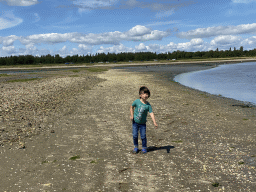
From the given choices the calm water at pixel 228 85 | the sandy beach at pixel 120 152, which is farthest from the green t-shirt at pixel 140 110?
the calm water at pixel 228 85

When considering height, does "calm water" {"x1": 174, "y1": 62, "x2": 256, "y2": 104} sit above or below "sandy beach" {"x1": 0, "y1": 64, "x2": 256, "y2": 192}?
above

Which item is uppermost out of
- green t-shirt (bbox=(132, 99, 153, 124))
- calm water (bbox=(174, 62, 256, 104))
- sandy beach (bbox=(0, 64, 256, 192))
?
green t-shirt (bbox=(132, 99, 153, 124))

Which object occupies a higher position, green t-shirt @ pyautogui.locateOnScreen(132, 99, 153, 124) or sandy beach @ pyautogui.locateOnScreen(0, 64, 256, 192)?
green t-shirt @ pyautogui.locateOnScreen(132, 99, 153, 124)

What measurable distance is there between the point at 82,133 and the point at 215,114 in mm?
9749

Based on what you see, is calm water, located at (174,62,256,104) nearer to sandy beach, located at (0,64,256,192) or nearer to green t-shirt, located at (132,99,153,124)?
sandy beach, located at (0,64,256,192)

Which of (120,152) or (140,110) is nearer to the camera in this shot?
(140,110)

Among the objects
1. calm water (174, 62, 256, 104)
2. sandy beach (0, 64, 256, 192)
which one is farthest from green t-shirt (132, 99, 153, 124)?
calm water (174, 62, 256, 104)

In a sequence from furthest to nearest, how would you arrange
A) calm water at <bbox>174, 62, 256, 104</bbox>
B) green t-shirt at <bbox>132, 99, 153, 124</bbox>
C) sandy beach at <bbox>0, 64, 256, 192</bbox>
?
calm water at <bbox>174, 62, 256, 104</bbox>
green t-shirt at <bbox>132, 99, 153, 124</bbox>
sandy beach at <bbox>0, 64, 256, 192</bbox>

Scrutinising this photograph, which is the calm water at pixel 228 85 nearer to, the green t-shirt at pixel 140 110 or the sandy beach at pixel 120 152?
the sandy beach at pixel 120 152

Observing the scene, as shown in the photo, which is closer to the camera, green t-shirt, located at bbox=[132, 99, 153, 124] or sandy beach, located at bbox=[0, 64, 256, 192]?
sandy beach, located at bbox=[0, 64, 256, 192]

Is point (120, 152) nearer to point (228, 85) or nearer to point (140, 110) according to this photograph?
point (140, 110)

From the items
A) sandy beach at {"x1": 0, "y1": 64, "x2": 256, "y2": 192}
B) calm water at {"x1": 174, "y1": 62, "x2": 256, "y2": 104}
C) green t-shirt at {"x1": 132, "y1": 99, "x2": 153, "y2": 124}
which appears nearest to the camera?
sandy beach at {"x1": 0, "y1": 64, "x2": 256, "y2": 192}

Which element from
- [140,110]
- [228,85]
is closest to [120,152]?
[140,110]

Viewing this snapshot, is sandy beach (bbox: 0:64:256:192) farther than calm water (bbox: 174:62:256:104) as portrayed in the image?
No
